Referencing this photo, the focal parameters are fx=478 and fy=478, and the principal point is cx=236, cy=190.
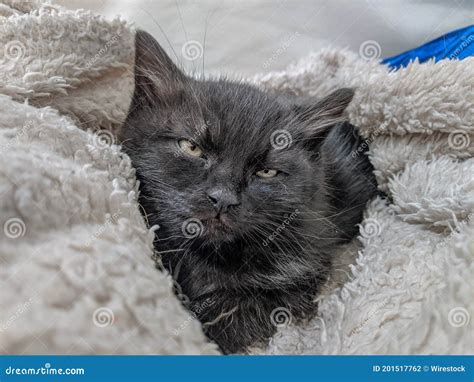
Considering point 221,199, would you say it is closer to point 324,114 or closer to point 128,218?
point 128,218

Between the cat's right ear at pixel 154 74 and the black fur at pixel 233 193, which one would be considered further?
the cat's right ear at pixel 154 74

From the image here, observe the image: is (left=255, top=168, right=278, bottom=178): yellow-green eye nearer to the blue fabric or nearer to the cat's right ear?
the cat's right ear

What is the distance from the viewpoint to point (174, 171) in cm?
107

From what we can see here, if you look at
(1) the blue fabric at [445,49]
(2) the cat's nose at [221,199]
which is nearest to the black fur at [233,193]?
(2) the cat's nose at [221,199]

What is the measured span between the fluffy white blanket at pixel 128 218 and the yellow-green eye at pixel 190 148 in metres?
0.13

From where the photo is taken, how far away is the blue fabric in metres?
1.71

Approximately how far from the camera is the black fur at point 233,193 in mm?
1041

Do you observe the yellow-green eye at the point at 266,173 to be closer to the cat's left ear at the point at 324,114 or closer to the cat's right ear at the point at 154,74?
the cat's left ear at the point at 324,114

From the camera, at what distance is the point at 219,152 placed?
107 cm

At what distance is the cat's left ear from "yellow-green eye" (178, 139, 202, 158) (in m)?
0.30

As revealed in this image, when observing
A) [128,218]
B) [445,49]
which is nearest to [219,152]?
[128,218]

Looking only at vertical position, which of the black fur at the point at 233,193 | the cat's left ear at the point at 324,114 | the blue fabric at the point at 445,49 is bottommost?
the black fur at the point at 233,193

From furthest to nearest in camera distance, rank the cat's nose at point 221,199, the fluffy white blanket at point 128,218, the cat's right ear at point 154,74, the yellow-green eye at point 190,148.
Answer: the cat's right ear at point 154,74, the yellow-green eye at point 190,148, the cat's nose at point 221,199, the fluffy white blanket at point 128,218

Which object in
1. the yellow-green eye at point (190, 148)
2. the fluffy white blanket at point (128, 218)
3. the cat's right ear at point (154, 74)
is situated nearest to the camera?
the fluffy white blanket at point (128, 218)
